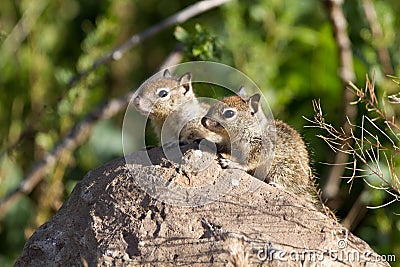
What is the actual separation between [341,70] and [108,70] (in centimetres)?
234

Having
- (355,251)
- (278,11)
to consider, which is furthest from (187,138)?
(278,11)

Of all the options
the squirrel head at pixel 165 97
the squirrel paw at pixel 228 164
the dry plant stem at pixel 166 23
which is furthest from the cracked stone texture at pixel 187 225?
the dry plant stem at pixel 166 23

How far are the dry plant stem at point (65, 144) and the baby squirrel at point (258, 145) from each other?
1.70m

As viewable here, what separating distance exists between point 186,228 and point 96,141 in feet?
17.7

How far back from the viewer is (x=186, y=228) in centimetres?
387

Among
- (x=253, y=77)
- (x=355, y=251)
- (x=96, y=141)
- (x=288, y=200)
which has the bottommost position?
(x=96, y=141)

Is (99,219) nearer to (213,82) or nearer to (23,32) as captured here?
(213,82)

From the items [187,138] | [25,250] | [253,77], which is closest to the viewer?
[25,250]

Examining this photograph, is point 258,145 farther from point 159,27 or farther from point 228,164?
point 159,27

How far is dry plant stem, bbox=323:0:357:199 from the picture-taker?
21.2 feet

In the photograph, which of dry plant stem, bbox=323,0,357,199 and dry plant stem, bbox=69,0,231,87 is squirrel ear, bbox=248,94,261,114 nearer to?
dry plant stem, bbox=69,0,231,87

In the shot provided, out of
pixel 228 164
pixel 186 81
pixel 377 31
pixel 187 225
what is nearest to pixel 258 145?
pixel 228 164

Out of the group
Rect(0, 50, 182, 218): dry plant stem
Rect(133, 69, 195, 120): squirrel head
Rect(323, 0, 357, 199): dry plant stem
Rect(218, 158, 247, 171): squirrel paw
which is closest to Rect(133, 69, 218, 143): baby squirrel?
Rect(133, 69, 195, 120): squirrel head

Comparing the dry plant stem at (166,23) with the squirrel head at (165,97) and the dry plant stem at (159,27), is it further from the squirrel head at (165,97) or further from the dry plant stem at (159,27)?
the squirrel head at (165,97)
